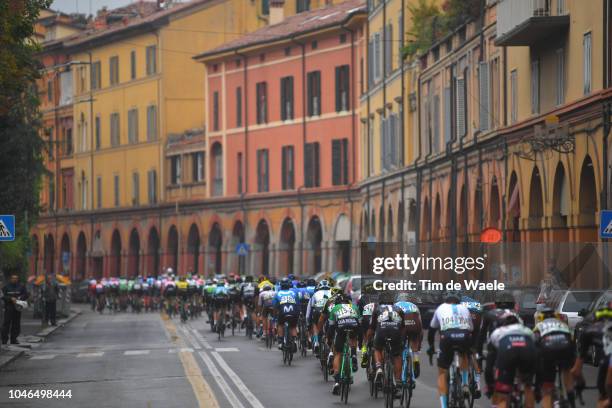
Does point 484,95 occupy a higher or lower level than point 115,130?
lower

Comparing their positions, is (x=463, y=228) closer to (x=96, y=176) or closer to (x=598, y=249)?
(x=598, y=249)

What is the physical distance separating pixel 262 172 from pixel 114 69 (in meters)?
19.8

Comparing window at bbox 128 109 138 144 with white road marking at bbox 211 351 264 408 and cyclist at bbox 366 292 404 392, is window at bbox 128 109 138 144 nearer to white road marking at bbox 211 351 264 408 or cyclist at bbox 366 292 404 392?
white road marking at bbox 211 351 264 408

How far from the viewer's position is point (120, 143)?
101m

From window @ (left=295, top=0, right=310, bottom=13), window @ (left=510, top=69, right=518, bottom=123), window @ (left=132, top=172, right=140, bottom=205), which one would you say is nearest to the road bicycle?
window @ (left=510, top=69, right=518, bottom=123)

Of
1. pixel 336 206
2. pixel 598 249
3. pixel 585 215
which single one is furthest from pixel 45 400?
pixel 336 206

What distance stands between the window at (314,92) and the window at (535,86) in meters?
34.6

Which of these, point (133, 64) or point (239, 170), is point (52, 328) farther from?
point (133, 64)

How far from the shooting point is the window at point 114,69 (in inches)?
3969

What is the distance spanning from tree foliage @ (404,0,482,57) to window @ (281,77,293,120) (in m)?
18.4

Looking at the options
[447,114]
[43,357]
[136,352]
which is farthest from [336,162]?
[43,357]

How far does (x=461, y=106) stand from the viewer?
55125mm

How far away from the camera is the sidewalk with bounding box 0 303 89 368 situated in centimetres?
3544

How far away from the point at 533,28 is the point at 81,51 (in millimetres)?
65983
